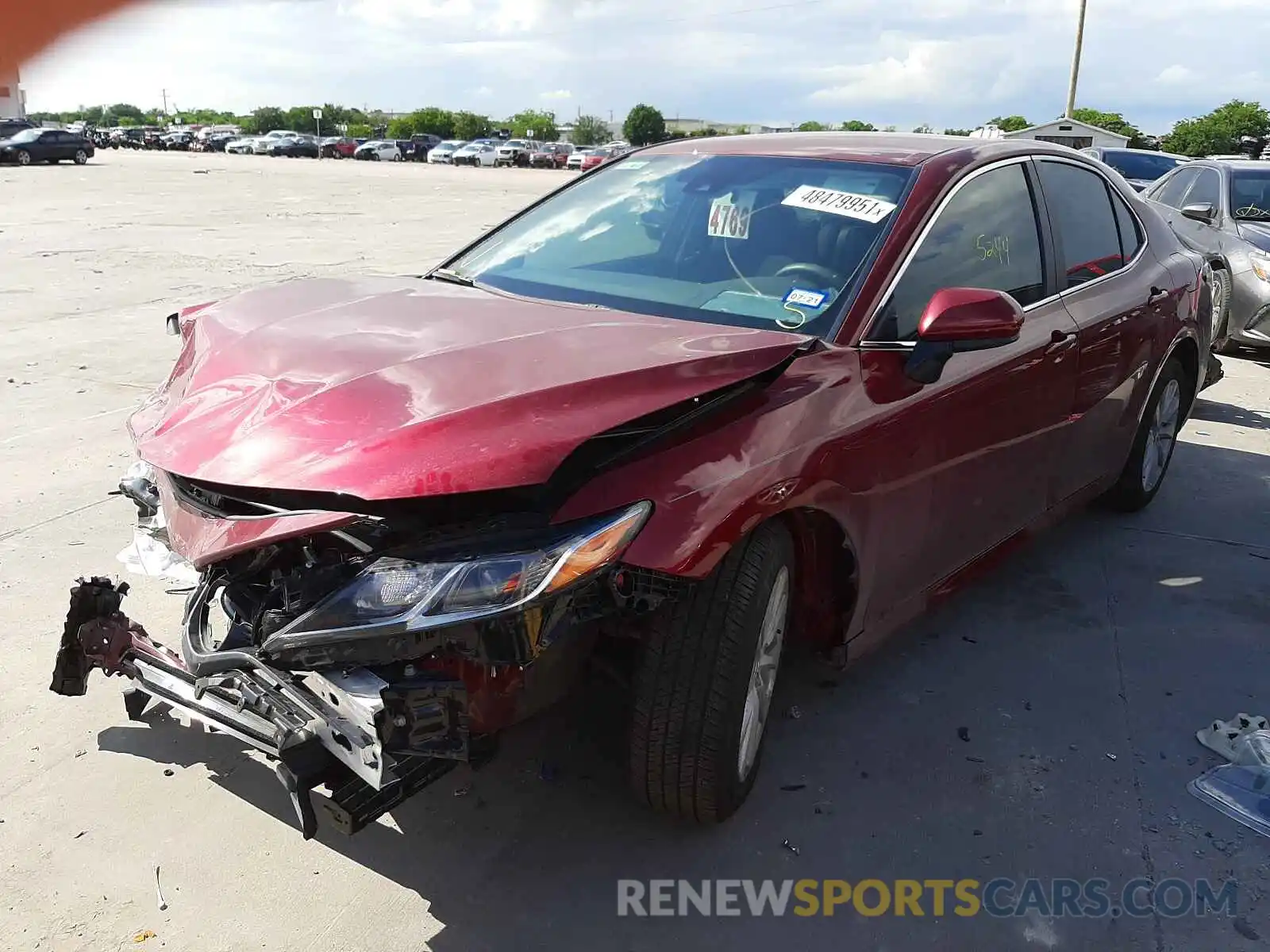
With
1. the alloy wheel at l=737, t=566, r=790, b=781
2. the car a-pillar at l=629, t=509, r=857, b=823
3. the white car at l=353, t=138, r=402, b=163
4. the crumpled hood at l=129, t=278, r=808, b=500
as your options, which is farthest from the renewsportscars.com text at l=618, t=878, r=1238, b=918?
Answer: the white car at l=353, t=138, r=402, b=163

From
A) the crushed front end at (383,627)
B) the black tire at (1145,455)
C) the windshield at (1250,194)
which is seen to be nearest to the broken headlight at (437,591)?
the crushed front end at (383,627)

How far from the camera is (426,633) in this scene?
80.2 inches

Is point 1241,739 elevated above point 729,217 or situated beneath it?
situated beneath

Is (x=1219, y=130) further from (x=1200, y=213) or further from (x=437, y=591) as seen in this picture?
(x=437, y=591)

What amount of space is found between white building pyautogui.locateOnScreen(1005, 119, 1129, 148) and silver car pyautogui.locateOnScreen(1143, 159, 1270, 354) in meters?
8.15

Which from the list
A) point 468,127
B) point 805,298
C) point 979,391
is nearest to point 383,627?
point 805,298

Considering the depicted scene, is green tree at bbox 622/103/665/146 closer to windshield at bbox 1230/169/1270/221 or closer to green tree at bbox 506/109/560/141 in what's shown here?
green tree at bbox 506/109/560/141

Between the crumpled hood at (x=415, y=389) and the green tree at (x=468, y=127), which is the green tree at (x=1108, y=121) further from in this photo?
the green tree at (x=468, y=127)

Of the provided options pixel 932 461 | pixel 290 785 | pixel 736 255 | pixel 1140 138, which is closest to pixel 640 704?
pixel 290 785

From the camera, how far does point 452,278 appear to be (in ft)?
12.0

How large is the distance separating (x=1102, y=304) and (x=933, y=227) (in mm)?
1290

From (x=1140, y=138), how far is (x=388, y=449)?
42235 mm

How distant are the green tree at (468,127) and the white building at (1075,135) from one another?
81.2 meters

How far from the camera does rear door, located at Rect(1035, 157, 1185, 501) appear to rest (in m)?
4.02
